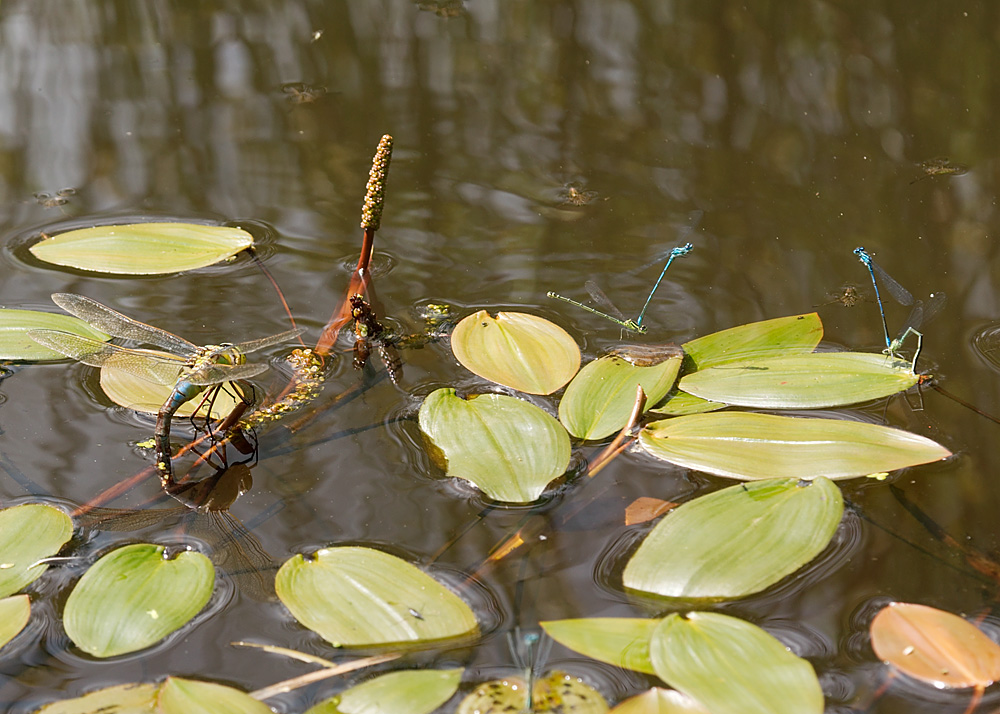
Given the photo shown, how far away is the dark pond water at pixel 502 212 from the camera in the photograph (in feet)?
4.64

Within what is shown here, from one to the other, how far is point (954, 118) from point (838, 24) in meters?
0.70

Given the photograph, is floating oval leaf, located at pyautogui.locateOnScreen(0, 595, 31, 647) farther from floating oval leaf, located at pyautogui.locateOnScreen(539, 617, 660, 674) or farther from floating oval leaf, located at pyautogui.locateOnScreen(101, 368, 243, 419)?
floating oval leaf, located at pyautogui.locateOnScreen(539, 617, 660, 674)

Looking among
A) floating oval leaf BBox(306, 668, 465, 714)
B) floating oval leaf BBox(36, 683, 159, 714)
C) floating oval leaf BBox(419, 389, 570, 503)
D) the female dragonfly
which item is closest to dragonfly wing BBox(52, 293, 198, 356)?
the female dragonfly

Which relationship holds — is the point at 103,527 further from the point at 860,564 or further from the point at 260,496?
the point at 860,564

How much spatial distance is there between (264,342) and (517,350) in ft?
1.73

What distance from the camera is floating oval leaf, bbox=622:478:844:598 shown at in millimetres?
1358

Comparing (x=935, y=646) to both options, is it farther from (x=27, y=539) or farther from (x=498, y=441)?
(x=27, y=539)

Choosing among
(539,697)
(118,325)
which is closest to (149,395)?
(118,325)

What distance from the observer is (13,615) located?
133 centimetres

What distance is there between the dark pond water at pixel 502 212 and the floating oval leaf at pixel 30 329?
4cm

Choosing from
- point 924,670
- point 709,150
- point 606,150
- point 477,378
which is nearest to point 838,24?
point 709,150

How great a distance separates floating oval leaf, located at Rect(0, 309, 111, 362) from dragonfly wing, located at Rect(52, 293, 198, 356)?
2.5 inches

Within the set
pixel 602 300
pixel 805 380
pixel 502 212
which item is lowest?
pixel 805 380

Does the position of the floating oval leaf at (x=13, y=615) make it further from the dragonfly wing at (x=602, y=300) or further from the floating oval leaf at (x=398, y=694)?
the dragonfly wing at (x=602, y=300)
